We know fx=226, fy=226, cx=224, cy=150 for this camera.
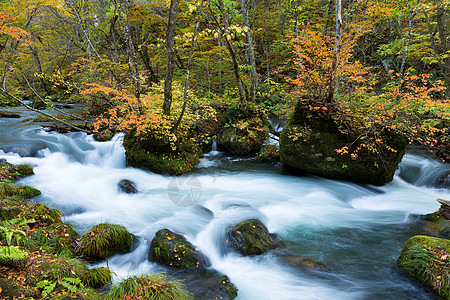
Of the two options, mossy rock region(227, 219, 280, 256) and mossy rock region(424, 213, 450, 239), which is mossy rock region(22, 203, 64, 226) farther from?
mossy rock region(424, 213, 450, 239)

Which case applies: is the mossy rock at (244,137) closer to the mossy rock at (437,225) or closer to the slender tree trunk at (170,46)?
the slender tree trunk at (170,46)

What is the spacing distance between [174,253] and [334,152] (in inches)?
229

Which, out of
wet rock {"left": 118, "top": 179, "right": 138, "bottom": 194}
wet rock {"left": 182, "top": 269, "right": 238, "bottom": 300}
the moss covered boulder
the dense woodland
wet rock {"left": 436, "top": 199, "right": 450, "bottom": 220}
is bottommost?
wet rock {"left": 118, "top": 179, "right": 138, "bottom": 194}

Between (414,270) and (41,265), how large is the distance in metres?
5.56

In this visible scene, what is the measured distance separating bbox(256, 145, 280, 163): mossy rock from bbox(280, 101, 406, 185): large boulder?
1.51 meters

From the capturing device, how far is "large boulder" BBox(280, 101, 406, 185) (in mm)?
6988

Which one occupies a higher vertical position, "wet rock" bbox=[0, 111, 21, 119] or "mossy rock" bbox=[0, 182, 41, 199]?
"wet rock" bbox=[0, 111, 21, 119]

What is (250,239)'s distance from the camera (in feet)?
14.9

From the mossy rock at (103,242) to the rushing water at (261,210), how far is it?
0.59 ft

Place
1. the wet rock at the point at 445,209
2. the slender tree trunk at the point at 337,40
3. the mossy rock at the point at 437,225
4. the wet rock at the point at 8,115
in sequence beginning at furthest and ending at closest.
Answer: the wet rock at the point at 8,115 → the slender tree trunk at the point at 337,40 → the wet rock at the point at 445,209 → the mossy rock at the point at 437,225

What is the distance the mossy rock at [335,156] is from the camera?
275 inches

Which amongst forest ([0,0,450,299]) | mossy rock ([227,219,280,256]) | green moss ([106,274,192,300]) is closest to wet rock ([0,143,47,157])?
forest ([0,0,450,299])

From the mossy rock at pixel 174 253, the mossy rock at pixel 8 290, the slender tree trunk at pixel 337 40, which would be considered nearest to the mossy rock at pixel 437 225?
the slender tree trunk at pixel 337 40

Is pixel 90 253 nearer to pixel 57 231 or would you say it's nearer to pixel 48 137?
pixel 57 231
